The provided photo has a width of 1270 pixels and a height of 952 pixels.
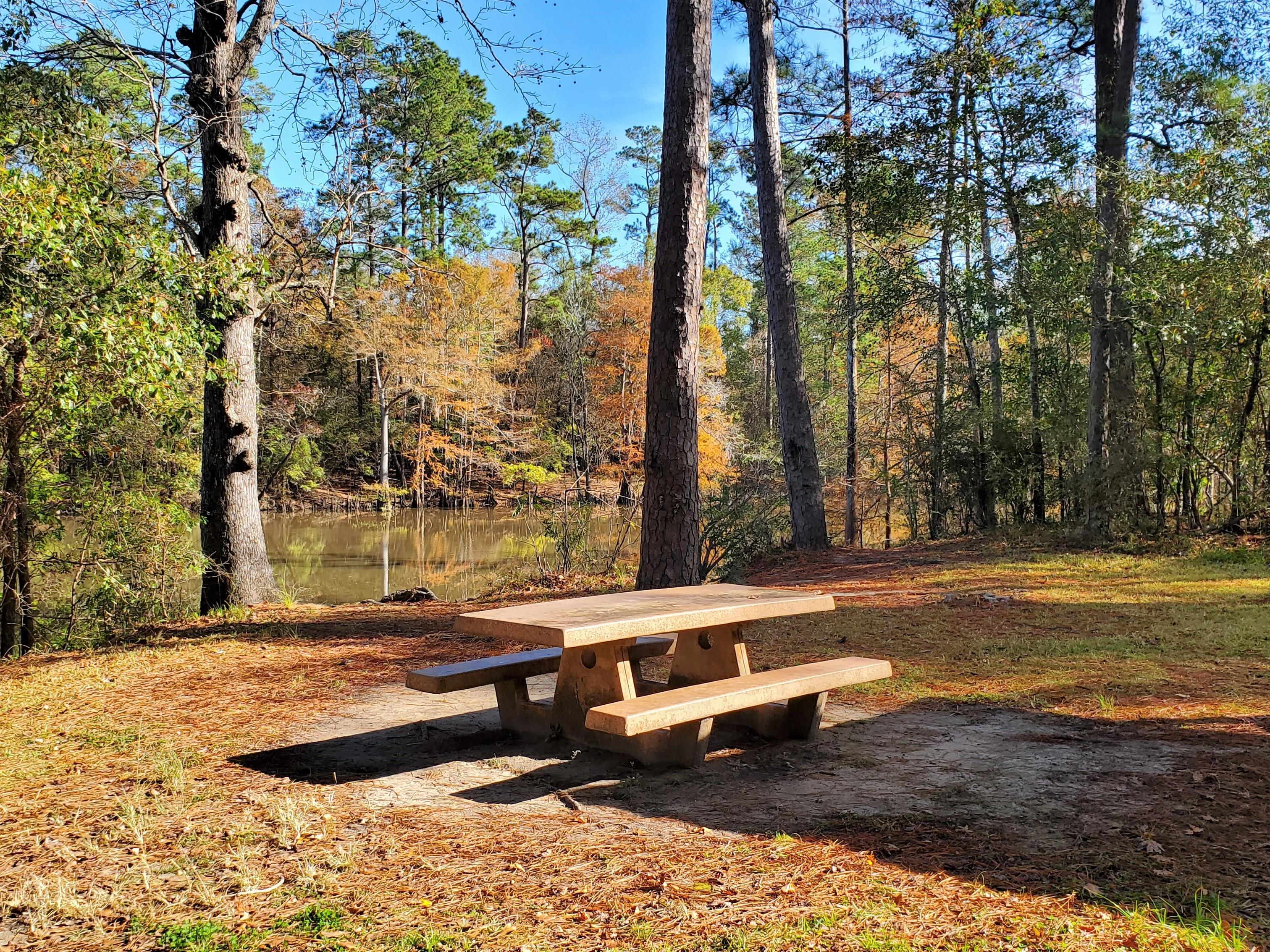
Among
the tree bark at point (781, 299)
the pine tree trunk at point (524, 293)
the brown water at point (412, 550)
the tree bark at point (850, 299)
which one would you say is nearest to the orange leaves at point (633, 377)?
the pine tree trunk at point (524, 293)

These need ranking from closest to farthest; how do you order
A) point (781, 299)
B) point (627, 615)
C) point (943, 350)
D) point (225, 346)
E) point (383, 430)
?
point (627, 615) < point (225, 346) < point (781, 299) < point (943, 350) < point (383, 430)

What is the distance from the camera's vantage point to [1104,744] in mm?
3939

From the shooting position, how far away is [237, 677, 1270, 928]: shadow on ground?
266 centimetres

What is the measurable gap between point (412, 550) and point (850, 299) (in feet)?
38.3

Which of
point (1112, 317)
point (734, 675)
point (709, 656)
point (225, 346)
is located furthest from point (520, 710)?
point (1112, 317)

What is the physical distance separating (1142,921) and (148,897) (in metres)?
2.77

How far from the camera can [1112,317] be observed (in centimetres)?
1116

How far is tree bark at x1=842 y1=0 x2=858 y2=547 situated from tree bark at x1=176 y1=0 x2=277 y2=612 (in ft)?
34.4

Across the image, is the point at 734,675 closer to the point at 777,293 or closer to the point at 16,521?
the point at 16,521

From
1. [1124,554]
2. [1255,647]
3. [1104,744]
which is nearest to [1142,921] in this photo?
[1104,744]

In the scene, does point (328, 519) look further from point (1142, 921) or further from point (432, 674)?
point (1142, 921)

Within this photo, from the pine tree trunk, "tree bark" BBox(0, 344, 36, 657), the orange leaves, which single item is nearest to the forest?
"tree bark" BBox(0, 344, 36, 657)

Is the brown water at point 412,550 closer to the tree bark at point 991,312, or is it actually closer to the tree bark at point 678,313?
the tree bark at point 678,313

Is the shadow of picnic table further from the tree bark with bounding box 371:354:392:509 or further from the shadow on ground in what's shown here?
the tree bark with bounding box 371:354:392:509
